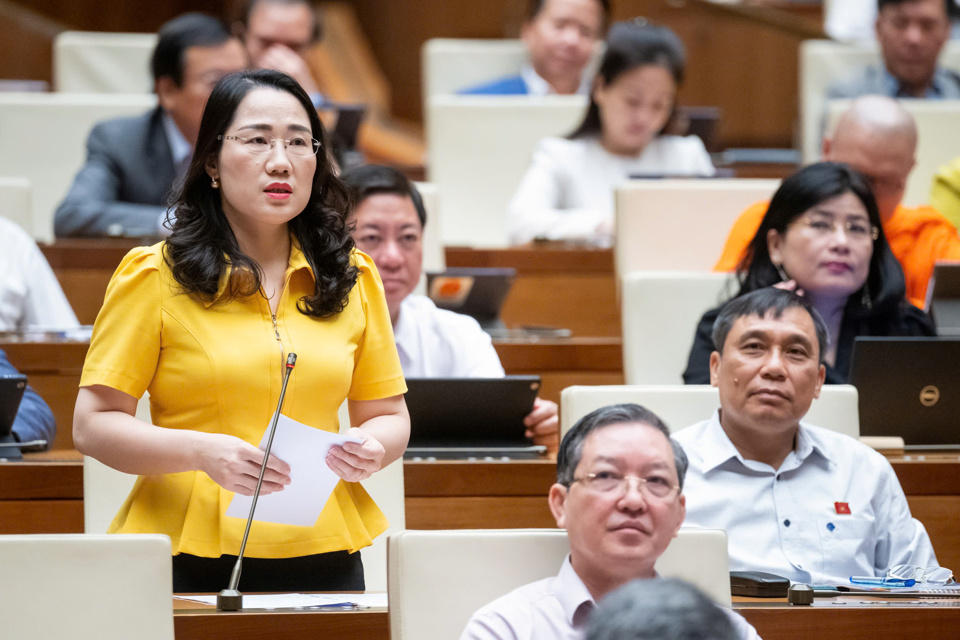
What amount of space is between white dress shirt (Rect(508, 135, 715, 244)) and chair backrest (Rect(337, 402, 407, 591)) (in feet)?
4.72

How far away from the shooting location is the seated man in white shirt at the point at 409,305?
207cm

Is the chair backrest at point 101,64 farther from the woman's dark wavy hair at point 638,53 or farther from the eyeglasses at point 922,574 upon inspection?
the eyeglasses at point 922,574

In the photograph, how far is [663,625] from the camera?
24.9 inches

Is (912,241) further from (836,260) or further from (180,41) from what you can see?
(180,41)

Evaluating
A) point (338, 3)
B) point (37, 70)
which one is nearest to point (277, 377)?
point (37, 70)

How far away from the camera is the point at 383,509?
1622 mm

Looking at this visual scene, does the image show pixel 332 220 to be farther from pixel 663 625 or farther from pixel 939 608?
pixel 663 625

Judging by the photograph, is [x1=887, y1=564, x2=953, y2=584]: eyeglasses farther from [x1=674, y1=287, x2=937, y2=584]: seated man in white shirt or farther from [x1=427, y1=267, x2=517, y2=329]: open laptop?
[x1=427, y1=267, x2=517, y2=329]: open laptop

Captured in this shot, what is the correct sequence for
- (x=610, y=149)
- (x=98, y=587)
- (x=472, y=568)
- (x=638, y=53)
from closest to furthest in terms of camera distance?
(x=98, y=587) < (x=472, y=568) < (x=638, y=53) < (x=610, y=149)

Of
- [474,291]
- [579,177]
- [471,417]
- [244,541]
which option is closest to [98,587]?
[244,541]

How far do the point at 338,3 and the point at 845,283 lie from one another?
3492 mm

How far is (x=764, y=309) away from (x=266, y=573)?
30.0 inches

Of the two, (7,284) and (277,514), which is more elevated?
(7,284)

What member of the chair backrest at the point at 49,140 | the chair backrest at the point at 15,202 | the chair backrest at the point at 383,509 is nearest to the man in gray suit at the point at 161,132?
the chair backrest at the point at 15,202
